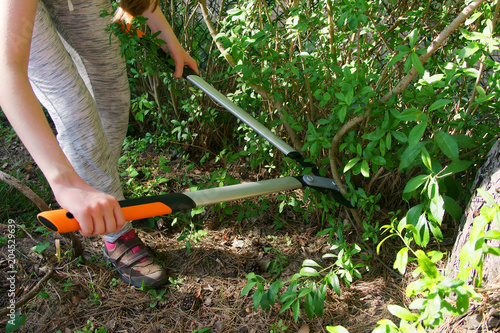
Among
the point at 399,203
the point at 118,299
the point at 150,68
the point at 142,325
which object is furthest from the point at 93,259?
the point at 399,203

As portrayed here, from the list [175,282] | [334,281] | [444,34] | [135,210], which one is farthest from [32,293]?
[444,34]

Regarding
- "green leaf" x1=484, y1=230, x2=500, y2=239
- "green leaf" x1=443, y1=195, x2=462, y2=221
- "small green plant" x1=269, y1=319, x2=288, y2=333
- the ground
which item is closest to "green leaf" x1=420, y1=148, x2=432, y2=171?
"green leaf" x1=443, y1=195, x2=462, y2=221

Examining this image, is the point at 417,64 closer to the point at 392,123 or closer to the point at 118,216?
the point at 392,123

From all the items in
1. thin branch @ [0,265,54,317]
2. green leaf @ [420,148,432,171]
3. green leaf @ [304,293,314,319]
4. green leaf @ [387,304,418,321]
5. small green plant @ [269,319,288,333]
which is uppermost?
green leaf @ [420,148,432,171]

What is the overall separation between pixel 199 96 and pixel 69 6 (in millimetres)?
1214

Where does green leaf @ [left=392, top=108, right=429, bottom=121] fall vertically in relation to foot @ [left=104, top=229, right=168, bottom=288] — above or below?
above

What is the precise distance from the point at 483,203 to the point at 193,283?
1.47 m

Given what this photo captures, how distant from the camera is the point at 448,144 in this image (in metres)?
1.19

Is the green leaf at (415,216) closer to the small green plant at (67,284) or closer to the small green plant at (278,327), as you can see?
the small green plant at (278,327)

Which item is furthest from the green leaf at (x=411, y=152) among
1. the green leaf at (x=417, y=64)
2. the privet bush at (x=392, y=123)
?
the green leaf at (x=417, y=64)

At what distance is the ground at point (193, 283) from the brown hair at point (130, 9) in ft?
4.26

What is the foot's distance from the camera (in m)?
1.96

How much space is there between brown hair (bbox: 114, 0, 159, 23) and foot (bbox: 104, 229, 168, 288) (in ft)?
3.89

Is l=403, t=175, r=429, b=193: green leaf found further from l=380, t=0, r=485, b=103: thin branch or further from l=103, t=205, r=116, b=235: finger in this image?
l=103, t=205, r=116, b=235: finger
